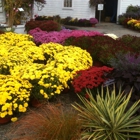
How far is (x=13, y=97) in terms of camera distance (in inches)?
159

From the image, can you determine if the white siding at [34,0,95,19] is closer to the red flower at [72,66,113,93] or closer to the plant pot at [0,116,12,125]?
the red flower at [72,66,113,93]

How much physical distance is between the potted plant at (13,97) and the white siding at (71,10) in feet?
56.5

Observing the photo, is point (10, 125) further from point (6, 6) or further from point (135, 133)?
point (6, 6)

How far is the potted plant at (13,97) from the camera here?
394cm

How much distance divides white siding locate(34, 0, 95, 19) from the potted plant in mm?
17224

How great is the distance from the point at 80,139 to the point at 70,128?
166mm

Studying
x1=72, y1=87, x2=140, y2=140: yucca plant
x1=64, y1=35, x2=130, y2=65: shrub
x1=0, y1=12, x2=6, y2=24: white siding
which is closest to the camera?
x1=72, y1=87, x2=140, y2=140: yucca plant

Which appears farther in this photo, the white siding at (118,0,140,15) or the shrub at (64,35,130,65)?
the white siding at (118,0,140,15)

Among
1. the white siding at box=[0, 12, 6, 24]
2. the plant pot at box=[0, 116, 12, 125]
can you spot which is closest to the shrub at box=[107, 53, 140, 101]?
the plant pot at box=[0, 116, 12, 125]

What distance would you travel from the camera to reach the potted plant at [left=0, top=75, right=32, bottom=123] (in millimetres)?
3936

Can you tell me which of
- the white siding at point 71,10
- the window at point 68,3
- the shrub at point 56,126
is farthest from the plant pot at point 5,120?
the window at point 68,3

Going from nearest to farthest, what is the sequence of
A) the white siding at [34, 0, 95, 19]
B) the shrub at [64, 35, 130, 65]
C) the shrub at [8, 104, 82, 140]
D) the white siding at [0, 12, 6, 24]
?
the shrub at [8, 104, 82, 140] < the shrub at [64, 35, 130, 65] < the white siding at [0, 12, 6, 24] < the white siding at [34, 0, 95, 19]

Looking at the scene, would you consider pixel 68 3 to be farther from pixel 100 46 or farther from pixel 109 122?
pixel 109 122

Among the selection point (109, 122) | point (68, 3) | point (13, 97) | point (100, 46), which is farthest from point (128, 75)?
point (68, 3)
